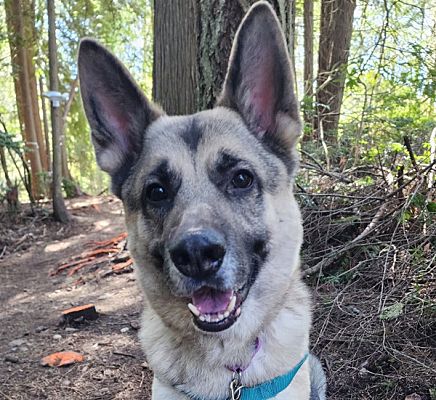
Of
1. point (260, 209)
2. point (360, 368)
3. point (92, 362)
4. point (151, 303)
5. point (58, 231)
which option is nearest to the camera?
point (260, 209)

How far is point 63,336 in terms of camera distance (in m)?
4.46

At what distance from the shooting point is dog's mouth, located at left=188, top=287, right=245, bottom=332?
2174 millimetres

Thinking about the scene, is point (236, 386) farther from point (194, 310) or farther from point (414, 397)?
point (414, 397)

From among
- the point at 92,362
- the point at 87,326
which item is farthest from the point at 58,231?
the point at 92,362

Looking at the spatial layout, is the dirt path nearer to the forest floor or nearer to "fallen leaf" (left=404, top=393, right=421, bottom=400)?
the forest floor

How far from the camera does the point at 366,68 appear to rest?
16.3ft

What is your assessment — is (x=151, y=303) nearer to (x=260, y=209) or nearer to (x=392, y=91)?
(x=260, y=209)

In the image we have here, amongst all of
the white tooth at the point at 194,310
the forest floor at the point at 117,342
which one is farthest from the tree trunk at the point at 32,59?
the white tooth at the point at 194,310

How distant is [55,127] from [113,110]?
7.70 m

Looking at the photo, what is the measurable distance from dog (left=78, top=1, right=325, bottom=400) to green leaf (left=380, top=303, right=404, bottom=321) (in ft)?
2.49

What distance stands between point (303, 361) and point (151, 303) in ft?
3.04

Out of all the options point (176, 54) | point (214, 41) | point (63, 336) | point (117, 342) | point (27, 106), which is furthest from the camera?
point (27, 106)

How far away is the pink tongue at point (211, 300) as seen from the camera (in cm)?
221

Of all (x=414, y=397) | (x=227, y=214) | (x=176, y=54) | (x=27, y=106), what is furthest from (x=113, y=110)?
(x=27, y=106)
